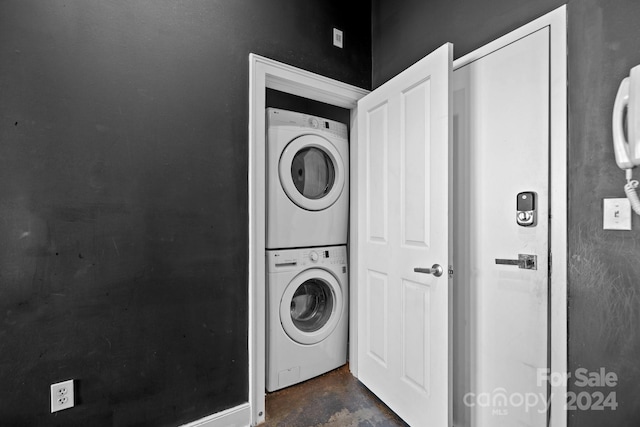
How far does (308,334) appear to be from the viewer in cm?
216

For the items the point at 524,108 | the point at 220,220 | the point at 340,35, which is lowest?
the point at 220,220

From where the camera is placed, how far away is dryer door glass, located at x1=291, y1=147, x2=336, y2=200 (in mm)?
2184

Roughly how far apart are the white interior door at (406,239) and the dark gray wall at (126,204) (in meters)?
0.78

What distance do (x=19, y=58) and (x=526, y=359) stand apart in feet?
7.83

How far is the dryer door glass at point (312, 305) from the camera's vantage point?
7.48 ft

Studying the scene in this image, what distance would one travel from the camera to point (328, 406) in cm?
188

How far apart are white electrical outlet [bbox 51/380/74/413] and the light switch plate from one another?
→ 219 cm

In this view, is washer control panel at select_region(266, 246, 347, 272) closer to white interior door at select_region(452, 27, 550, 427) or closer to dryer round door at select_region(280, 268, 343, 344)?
dryer round door at select_region(280, 268, 343, 344)

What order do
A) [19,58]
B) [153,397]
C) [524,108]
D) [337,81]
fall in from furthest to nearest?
[337,81]
[153,397]
[524,108]
[19,58]

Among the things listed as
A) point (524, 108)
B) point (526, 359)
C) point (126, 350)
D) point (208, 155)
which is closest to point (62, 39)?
point (208, 155)

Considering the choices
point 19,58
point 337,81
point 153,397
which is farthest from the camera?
point 337,81

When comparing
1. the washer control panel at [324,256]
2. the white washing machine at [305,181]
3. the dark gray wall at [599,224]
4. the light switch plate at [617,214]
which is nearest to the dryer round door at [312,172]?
the white washing machine at [305,181]

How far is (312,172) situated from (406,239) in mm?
906

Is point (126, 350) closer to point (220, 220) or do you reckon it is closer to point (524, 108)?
point (220, 220)
